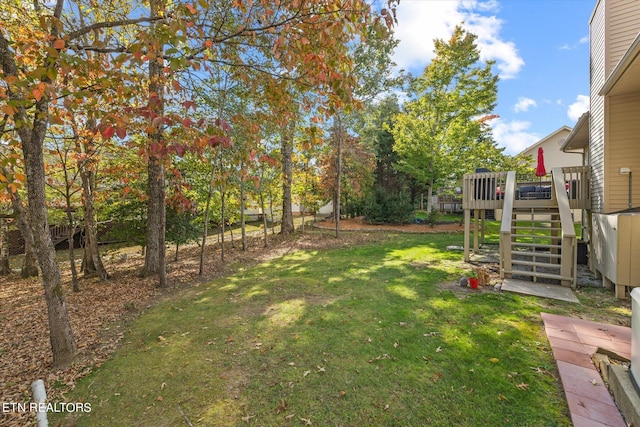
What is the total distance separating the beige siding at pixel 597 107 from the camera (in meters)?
5.86

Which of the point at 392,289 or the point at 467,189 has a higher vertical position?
the point at 467,189

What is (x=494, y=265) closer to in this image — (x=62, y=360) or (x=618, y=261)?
(x=618, y=261)

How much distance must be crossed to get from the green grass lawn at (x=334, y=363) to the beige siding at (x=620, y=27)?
17.0ft

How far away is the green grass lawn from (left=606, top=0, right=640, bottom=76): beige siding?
518 centimetres

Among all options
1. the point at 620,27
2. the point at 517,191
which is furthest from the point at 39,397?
the point at 517,191

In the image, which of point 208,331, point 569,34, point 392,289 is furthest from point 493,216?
point 208,331

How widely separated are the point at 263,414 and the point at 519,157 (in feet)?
55.1

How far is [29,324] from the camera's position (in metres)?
4.47

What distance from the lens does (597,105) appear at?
6180 millimetres

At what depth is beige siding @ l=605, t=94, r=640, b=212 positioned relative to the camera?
5.43 metres

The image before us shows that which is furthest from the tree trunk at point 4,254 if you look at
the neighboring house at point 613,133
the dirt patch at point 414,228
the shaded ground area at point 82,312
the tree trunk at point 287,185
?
the neighboring house at point 613,133

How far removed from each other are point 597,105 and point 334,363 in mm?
7811

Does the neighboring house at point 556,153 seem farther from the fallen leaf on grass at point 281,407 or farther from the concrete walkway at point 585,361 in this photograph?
A: the fallen leaf on grass at point 281,407

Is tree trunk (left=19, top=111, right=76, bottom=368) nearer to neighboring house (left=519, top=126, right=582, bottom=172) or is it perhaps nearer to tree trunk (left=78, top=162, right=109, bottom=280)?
tree trunk (left=78, top=162, right=109, bottom=280)
